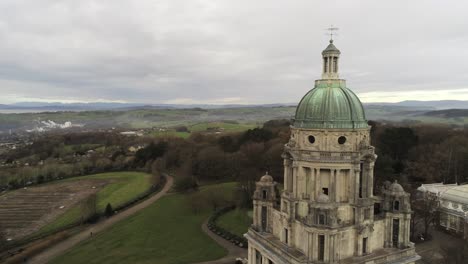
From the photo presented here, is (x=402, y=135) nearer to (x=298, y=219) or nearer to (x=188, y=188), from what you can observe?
(x=188, y=188)

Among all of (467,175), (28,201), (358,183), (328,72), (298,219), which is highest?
(328,72)

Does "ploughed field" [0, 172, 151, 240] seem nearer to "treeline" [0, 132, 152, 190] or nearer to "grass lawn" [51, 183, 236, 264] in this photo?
"treeline" [0, 132, 152, 190]

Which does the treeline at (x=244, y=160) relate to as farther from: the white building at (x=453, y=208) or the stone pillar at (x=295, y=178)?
the stone pillar at (x=295, y=178)

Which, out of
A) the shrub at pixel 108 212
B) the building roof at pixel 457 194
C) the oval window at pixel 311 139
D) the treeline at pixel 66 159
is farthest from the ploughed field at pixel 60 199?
the building roof at pixel 457 194

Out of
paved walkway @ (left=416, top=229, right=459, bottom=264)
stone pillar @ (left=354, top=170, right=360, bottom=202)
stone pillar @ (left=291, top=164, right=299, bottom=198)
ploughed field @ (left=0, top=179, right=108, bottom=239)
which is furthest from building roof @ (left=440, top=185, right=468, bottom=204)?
ploughed field @ (left=0, top=179, right=108, bottom=239)

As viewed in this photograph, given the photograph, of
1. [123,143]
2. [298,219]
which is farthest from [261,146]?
[123,143]

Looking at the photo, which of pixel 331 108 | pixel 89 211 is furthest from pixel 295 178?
pixel 89 211
